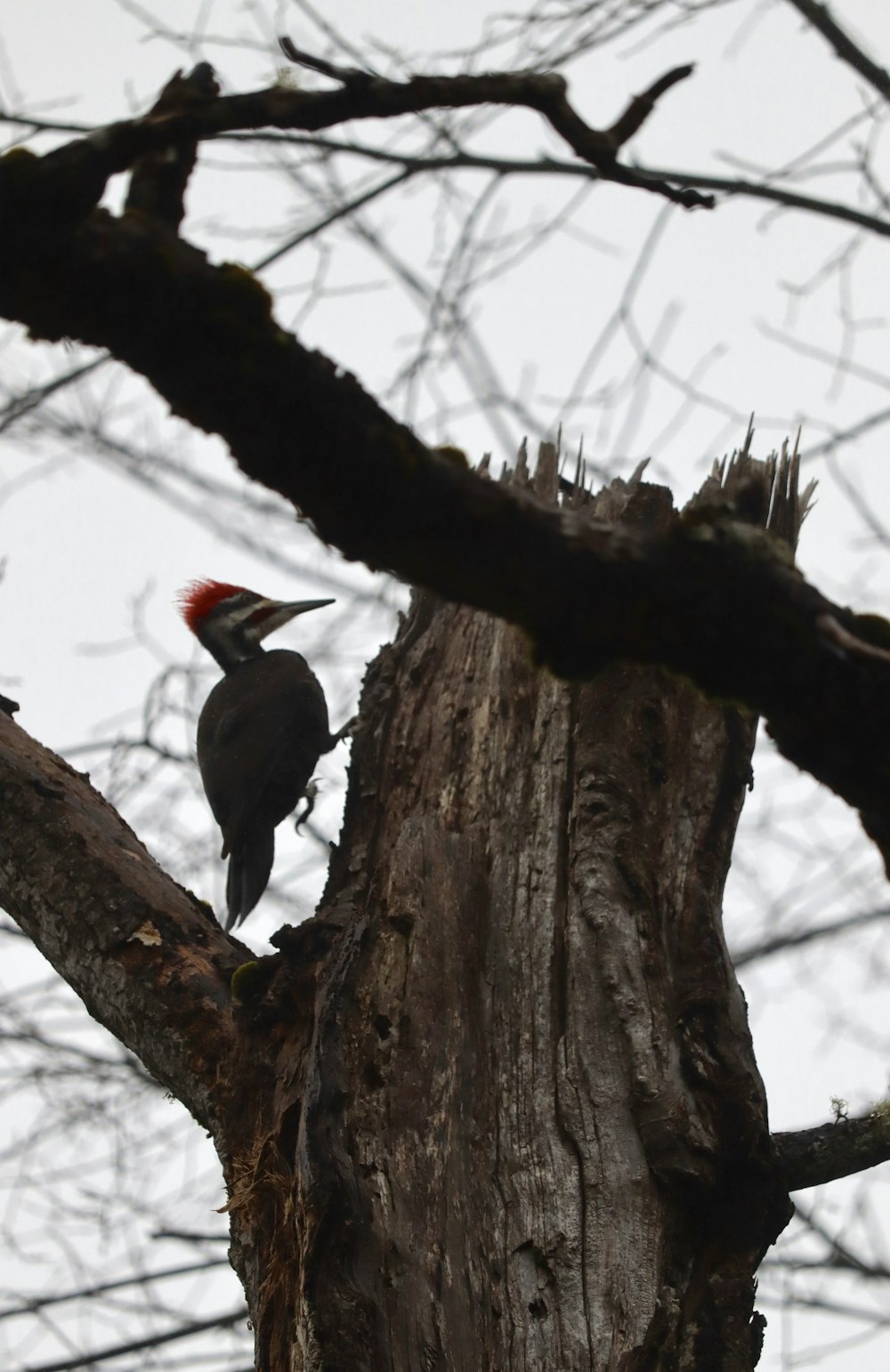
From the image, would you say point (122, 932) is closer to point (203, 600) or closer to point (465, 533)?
point (465, 533)

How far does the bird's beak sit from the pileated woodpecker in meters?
0.14

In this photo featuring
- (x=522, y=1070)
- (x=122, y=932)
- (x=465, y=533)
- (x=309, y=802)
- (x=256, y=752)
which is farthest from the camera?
(x=309, y=802)

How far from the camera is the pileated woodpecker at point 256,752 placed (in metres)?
5.14

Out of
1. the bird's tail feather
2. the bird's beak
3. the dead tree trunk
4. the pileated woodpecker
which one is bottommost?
the dead tree trunk

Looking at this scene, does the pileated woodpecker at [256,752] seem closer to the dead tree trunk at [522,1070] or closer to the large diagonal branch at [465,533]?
the dead tree trunk at [522,1070]

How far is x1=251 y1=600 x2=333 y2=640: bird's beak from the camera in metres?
6.00

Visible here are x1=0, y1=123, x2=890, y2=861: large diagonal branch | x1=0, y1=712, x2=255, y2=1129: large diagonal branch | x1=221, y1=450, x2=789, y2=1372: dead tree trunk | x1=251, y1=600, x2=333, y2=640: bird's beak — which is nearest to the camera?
x1=0, y1=123, x2=890, y2=861: large diagonal branch

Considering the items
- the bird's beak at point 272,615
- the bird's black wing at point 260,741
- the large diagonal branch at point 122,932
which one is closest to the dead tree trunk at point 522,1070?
the large diagonal branch at point 122,932

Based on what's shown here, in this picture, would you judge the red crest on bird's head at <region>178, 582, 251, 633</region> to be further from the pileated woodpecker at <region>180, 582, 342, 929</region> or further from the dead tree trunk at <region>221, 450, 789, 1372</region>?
the dead tree trunk at <region>221, 450, 789, 1372</region>

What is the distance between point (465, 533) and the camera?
1339mm

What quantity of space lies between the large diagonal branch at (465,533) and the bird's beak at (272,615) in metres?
4.64

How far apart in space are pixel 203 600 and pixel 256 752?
1.53m

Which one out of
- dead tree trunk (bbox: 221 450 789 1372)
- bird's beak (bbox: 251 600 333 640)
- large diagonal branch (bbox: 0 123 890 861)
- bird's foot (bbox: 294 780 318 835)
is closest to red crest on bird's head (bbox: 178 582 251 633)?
bird's beak (bbox: 251 600 333 640)

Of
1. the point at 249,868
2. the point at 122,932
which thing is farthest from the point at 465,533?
the point at 249,868
